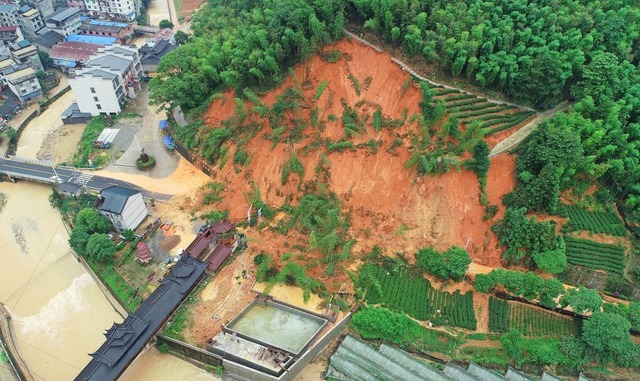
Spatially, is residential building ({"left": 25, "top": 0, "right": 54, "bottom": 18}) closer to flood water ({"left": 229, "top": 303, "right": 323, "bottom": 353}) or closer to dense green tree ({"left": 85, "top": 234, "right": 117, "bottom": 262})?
dense green tree ({"left": 85, "top": 234, "right": 117, "bottom": 262})

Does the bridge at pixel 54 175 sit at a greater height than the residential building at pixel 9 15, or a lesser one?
lesser

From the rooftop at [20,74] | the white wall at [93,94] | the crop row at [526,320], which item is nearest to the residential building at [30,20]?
the rooftop at [20,74]

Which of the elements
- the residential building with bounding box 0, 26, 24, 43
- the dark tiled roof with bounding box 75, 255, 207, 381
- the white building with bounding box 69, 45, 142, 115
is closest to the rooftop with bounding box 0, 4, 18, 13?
the residential building with bounding box 0, 26, 24, 43

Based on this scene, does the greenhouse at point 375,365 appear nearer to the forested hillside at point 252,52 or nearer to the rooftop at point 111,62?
the forested hillside at point 252,52

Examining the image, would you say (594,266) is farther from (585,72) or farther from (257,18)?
(257,18)

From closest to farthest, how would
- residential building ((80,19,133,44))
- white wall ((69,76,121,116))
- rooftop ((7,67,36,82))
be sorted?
white wall ((69,76,121,116))
rooftop ((7,67,36,82))
residential building ((80,19,133,44))

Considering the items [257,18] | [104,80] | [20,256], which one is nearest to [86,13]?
[104,80]

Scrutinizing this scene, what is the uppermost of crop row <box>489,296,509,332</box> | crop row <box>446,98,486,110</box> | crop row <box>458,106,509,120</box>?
crop row <box>446,98,486,110</box>
